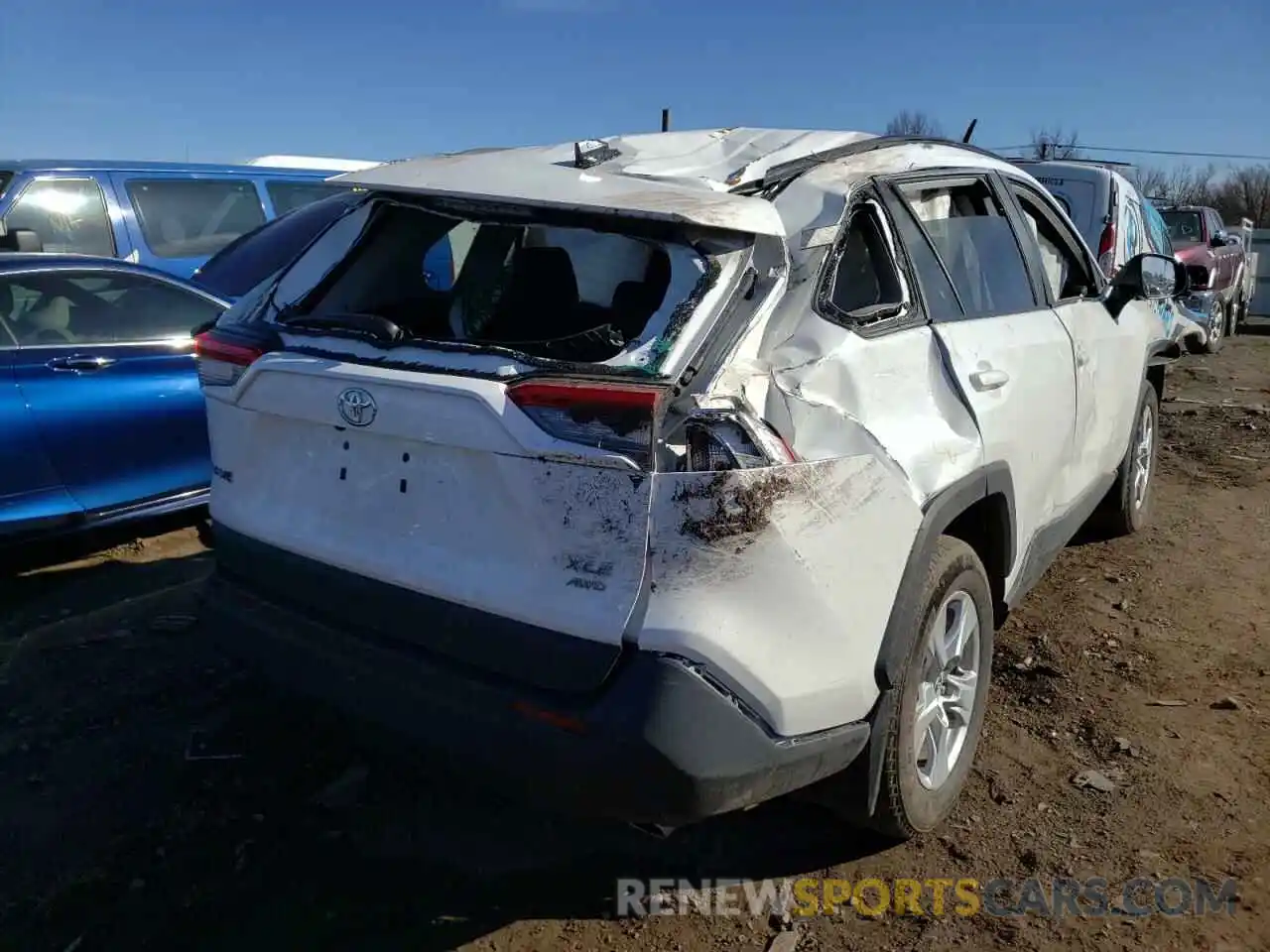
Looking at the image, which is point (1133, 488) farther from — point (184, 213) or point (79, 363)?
point (184, 213)

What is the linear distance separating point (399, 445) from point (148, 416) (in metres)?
3.02

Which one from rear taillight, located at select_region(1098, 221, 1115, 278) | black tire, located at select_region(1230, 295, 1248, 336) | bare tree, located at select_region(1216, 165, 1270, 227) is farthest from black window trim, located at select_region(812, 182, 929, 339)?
bare tree, located at select_region(1216, 165, 1270, 227)

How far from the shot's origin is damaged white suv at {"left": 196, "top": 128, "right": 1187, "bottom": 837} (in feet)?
7.02

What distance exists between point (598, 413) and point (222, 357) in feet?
4.16

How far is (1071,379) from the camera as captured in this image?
12.5 feet

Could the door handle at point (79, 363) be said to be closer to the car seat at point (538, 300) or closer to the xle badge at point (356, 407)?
the car seat at point (538, 300)

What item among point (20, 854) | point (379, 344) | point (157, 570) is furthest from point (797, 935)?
point (157, 570)

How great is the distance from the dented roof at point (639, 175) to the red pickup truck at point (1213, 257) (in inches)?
458

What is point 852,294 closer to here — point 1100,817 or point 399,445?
point 399,445

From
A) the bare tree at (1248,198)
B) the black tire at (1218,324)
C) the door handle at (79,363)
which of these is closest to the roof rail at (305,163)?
the door handle at (79,363)

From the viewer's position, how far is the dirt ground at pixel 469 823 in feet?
8.52

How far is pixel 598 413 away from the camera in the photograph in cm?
215

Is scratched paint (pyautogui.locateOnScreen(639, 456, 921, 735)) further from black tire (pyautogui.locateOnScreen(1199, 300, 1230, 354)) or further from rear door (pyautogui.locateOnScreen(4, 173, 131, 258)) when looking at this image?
black tire (pyautogui.locateOnScreen(1199, 300, 1230, 354))

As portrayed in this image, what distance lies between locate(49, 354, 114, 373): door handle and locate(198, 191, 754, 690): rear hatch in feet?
7.03
